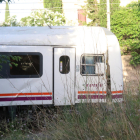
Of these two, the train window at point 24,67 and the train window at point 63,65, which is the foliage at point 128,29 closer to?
the train window at point 63,65

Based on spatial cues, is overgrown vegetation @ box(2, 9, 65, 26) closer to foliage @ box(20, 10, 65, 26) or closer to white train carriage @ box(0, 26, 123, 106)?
foliage @ box(20, 10, 65, 26)

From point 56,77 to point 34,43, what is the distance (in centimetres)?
125

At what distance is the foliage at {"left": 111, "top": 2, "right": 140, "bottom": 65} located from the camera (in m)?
19.0

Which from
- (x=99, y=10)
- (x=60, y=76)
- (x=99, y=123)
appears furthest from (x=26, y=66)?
(x=99, y=10)

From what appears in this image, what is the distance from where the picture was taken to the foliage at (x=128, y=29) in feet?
62.4

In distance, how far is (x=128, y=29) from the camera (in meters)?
19.4

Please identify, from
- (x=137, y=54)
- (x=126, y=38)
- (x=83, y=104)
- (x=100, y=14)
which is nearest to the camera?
(x=83, y=104)

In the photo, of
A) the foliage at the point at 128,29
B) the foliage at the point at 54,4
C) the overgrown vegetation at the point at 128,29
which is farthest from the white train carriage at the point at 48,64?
the foliage at the point at 54,4

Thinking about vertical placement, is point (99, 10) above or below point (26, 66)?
above

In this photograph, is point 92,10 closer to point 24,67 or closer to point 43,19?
point 43,19

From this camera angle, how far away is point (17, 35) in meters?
7.28

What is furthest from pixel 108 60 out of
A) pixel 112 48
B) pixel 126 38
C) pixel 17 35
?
pixel 126 38

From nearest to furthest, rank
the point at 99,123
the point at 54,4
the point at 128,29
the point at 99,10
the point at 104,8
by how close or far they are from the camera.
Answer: the point at 99,123 < the point at 128,29 < the point at 99,10 < the point at 104,8 < the point at 54,4

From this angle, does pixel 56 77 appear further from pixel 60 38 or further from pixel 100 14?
pixel 100 14
